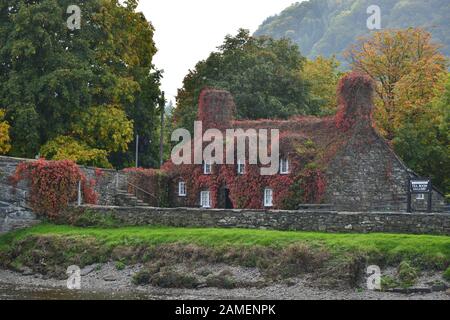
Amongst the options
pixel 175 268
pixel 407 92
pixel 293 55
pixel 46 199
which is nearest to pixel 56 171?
pixel 46 199

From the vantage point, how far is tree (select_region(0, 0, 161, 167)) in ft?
191

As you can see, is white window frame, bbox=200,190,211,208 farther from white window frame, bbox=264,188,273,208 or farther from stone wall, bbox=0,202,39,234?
stone wall, bbox=0,202,39,234

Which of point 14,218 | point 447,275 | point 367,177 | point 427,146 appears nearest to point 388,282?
point 447,275

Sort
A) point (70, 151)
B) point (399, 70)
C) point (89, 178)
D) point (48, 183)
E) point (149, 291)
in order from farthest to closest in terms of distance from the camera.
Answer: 1. point (399, 70)
2. point (70, 151)
3. point (89, 178)
4. point (48, 183)
5. point (149, 291)

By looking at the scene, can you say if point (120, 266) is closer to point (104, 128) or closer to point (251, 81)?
point (104, 128)

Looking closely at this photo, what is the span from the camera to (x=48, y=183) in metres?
49.2

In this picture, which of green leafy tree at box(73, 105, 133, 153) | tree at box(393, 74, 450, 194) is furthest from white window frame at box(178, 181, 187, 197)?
tree at box(393, 74, 450, 194)

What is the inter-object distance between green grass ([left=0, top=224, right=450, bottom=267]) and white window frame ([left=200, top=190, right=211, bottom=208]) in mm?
14409

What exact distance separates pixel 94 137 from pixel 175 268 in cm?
2333

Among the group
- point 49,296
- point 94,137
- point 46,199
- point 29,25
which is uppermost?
point 29,25

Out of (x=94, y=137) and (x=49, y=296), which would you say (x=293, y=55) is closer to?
(x=94, y=137)

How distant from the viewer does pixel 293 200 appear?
55.7 meters

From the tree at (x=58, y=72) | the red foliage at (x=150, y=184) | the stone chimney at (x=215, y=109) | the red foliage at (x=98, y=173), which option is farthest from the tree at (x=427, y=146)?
the red foliage at (x=98, y=173)

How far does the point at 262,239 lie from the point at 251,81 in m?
34.5
